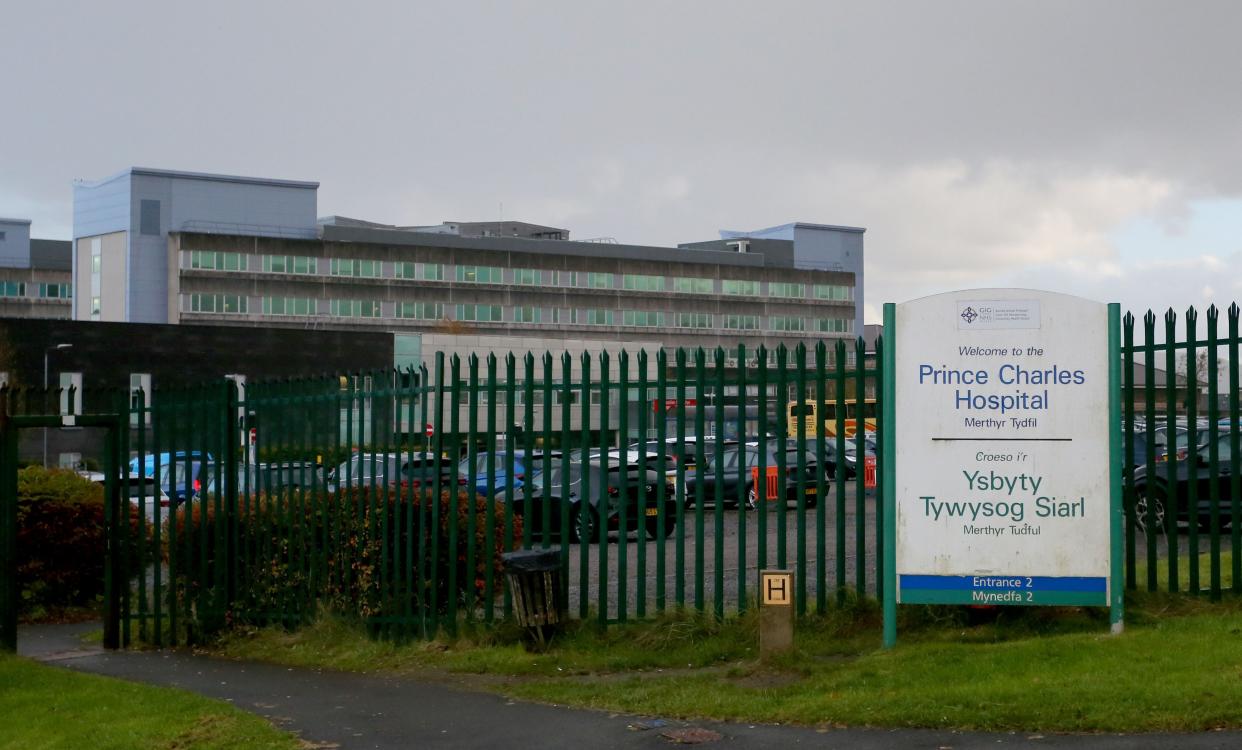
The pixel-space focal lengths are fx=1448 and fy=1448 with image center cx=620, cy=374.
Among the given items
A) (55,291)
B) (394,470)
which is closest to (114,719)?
(394,470)

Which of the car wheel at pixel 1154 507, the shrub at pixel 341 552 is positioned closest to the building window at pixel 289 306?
the shrub at pixel 341 552

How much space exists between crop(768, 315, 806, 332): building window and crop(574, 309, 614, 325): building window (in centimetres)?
1621

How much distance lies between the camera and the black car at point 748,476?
10299mm

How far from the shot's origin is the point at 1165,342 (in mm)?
9742

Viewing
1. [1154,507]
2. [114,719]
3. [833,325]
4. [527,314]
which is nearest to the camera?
[114,719]

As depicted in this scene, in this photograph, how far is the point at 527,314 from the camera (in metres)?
116

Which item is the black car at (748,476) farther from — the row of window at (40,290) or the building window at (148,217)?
the row of window at (40,290)

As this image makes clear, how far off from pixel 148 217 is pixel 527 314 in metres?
29.7

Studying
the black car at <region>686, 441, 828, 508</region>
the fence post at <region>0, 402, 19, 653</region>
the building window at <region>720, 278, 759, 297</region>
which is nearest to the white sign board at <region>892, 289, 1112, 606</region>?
the black car at <region>686, 441, 828, 508</region>

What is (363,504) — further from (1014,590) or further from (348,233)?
(348,233)

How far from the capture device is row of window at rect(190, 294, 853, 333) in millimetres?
104062

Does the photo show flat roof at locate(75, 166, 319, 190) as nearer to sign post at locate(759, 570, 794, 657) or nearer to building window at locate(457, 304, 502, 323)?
building window at locate(457, 304, 502, 323)

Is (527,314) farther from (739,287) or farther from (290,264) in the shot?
(739,287)

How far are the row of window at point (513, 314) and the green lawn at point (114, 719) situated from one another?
9561cm
